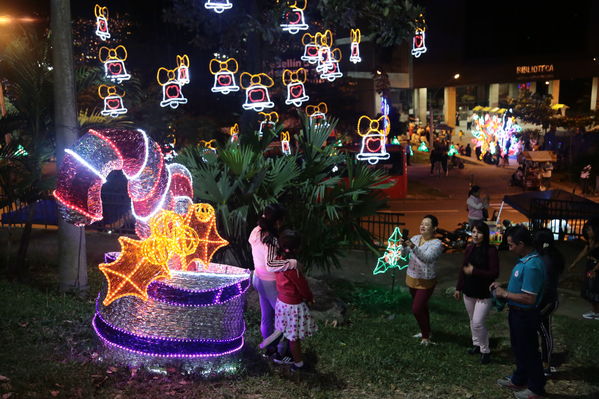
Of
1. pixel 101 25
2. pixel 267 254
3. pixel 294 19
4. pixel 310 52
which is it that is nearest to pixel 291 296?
pixel 267 254

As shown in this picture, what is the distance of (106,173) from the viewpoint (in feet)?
18.9

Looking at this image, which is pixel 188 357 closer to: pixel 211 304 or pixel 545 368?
pixel 211 304

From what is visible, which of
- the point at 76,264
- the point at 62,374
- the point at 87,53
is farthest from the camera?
the point at 87,53

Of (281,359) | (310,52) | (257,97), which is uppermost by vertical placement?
(310,52)

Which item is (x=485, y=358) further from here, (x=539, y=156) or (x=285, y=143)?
(x=539, y=156)

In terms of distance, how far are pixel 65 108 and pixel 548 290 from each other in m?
5.95

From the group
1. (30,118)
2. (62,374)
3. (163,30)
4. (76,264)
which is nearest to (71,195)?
(62,374)

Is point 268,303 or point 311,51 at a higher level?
point 311,51

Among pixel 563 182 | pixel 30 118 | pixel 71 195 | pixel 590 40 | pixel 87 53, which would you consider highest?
pixel 590 40

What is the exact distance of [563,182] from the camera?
3127cm

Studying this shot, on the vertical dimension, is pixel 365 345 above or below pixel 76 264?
below

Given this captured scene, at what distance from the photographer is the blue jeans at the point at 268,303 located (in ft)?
20.9

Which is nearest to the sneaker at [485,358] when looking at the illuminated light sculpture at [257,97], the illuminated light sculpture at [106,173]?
the illuminated light sculpture at [106,173]

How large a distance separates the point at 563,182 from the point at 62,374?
1174 inches
